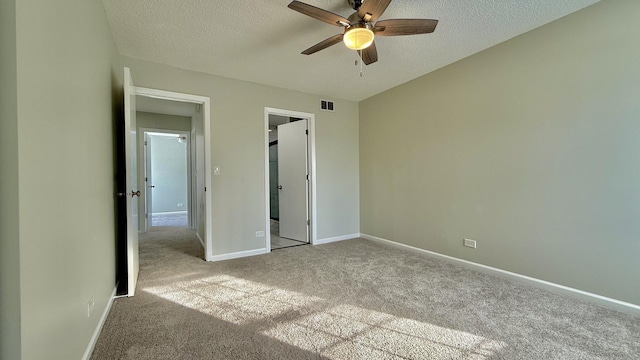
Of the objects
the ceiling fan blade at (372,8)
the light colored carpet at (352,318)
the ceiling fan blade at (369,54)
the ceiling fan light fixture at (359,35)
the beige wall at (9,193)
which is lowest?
the light colored carpet at (352,318)

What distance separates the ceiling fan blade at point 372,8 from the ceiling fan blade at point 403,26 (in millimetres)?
73

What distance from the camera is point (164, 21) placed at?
7.58ft

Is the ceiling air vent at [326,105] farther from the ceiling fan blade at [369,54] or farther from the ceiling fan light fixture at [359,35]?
the ceiling fan light fixture at [359,35]

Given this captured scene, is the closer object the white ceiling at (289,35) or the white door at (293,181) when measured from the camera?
the white ceiling at (289,35)

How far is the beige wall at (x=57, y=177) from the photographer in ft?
3.05

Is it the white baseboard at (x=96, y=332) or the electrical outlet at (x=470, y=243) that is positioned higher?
the electrical outlet at (x=470, y=243)

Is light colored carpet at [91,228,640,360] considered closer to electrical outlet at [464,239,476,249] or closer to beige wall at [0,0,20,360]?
electrical outlet at [464,239,476,249]

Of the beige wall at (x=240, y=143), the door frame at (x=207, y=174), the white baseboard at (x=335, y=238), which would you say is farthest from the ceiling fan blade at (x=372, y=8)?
the white baseboard at (x=335, y=238)

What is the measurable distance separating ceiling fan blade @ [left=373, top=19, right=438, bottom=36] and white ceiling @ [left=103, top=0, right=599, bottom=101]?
26 cm

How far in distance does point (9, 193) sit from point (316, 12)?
1.88 metres

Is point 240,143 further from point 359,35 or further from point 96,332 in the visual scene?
point 96,332

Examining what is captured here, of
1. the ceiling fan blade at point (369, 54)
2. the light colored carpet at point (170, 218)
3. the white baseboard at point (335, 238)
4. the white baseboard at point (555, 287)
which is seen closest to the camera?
the white baseboard at point (555, 287)

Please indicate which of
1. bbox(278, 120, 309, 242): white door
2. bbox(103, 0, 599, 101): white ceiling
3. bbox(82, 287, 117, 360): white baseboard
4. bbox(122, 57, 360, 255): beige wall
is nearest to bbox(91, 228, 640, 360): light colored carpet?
bbox(82, 287, 117, 360): white baseboard

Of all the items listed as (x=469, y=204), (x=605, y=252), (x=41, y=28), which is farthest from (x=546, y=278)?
(x=41, y=28)
